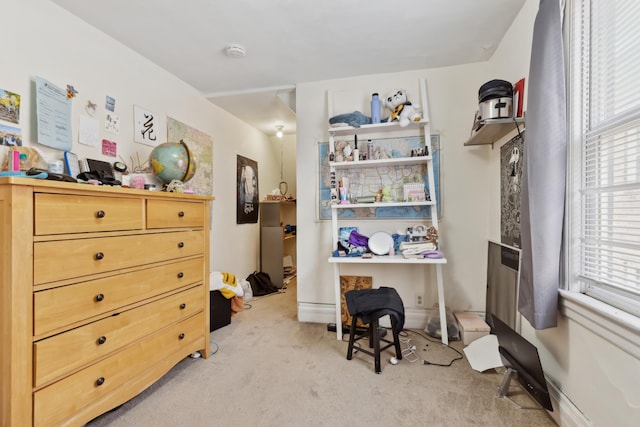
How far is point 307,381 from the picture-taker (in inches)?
71.2

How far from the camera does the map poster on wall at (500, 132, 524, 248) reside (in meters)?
1.94

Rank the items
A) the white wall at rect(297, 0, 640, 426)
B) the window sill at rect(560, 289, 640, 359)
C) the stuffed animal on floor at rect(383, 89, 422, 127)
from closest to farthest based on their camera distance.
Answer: the window sill at rect(560, 289, 640, 359) < the white wall at rect(297, 0, 640, 426) < the stuffed animal on floor at rect(383, 89, 422, 127)

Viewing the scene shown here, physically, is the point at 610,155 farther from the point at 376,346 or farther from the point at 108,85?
the point at 108,85

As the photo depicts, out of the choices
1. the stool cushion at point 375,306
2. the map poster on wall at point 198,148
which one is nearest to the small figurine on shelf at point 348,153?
the stool cushion at point 375,306

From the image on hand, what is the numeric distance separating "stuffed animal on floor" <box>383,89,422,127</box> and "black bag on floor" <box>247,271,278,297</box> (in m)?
2.68

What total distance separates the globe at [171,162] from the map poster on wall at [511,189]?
237 cm

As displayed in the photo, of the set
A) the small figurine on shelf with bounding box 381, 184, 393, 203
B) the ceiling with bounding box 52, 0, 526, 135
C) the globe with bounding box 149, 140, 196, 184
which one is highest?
the ceiling with bounding box 52, 0, 526, 135

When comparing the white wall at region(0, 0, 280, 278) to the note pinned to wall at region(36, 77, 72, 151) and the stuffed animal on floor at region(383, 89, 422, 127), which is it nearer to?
the note pinned to wall at region(36, 77, 72, 151)

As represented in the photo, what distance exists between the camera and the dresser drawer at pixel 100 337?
1.16 meters

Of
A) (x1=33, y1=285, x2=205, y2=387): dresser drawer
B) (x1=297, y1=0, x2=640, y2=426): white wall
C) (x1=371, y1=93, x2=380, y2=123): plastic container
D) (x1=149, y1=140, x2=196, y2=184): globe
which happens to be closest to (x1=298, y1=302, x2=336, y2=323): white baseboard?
(x1=297, y1=0, x2=640, y2=426): white wall

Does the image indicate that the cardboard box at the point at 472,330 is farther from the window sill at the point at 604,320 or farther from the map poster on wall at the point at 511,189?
the window sill at the point at 604,320

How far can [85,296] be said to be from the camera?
1.30m

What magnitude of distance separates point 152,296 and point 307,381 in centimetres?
111

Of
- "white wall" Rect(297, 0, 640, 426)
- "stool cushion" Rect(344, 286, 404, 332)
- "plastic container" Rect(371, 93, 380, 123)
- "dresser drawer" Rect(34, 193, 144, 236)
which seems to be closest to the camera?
"dresser drawer" Rect(34, 193, 144, 236)
